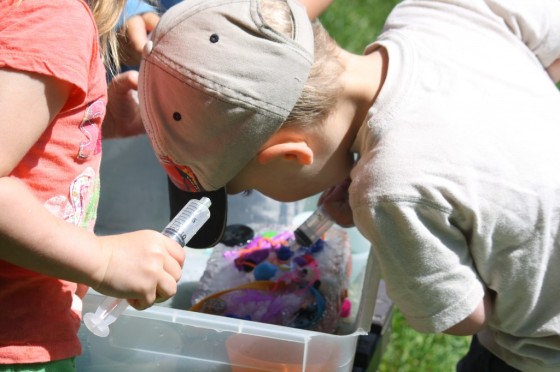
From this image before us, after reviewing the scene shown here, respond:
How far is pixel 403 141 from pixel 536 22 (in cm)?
39

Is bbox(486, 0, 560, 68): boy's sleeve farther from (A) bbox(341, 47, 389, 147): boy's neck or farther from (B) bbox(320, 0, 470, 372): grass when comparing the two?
(B) bbox(320, 0, 470, 372): grass

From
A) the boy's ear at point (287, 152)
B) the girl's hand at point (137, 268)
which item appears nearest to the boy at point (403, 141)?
the boy's ear at point (287, 152)

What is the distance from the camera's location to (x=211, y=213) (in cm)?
127

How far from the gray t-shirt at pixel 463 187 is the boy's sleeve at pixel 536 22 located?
0.30 ft

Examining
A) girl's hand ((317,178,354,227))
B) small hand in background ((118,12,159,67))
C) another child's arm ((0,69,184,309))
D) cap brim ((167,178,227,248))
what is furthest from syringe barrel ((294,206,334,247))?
another child's arm ((0,69,184,309))

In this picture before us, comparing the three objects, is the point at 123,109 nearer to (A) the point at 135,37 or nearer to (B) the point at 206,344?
(A) the point at 135,37

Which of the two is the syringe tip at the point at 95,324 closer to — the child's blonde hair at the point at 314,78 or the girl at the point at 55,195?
the girl at the point at 55,195

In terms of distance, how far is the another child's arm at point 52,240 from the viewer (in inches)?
30.1

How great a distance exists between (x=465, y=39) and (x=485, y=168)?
0.25 m

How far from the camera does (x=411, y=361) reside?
5.57 ft

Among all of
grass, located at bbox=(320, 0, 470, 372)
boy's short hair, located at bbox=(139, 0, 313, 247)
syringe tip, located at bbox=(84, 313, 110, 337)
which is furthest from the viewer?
grass, located at bbox=(320, 0, 470, 372)

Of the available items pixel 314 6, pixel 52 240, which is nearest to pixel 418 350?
pixel 314 6

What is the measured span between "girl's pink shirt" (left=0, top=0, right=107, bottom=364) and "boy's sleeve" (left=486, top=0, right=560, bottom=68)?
66 cm

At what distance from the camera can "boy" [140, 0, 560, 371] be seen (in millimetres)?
1010
